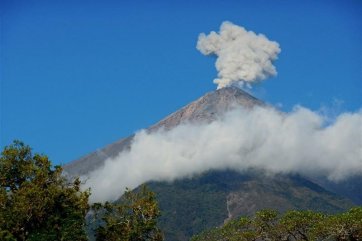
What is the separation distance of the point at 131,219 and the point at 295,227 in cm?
2698

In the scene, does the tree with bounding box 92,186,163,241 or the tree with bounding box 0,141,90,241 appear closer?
the tree with bounding box 0,141,90,241

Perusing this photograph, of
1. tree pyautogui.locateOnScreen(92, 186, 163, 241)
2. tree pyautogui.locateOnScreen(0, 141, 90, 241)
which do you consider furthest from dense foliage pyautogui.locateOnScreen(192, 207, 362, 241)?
tree pyautogui.locateOnScreen(0, 141, 90, 241)

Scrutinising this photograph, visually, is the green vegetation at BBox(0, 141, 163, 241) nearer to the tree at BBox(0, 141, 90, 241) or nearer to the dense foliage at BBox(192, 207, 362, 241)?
the tree at BBox(0, 141, 90, 241)

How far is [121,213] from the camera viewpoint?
2126 inches

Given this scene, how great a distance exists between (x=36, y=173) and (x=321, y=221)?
117 ft

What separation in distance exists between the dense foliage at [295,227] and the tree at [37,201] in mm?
29121

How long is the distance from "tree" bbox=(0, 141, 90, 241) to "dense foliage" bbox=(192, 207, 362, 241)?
2912cm

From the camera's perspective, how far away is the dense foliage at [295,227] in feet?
222

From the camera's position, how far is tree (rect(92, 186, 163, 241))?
52.4m

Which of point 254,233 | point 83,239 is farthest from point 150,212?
point 254,233

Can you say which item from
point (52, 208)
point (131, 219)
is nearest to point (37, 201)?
point (52, 208)

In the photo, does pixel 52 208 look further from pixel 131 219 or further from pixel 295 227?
pixel 295 227

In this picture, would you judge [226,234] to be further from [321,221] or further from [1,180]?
[1,180]

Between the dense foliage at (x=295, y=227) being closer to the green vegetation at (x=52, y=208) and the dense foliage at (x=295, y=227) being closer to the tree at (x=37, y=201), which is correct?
the green vegetation at (x=52, y=208)
